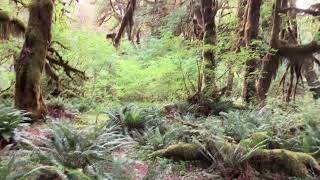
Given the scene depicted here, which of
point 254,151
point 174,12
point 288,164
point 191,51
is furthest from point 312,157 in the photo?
point 174,12

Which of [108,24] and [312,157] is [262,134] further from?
[108,24]

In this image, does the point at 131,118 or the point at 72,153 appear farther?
the point at 131,118

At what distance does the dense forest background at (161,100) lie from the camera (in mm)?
5836

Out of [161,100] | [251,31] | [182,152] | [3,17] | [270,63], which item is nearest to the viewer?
[182,152]

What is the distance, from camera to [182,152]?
21.5 feet

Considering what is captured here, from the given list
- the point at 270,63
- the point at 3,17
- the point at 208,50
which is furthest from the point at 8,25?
the point at 270,63

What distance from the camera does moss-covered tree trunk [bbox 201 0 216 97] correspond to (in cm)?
1271

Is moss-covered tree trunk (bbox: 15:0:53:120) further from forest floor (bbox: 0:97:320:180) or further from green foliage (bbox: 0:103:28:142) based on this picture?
green foliage (bbox: 0:103:28:142)

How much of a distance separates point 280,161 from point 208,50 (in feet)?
24.1

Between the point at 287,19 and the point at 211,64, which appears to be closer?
the point at 287,19

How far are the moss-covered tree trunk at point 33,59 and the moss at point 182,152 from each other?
3797mm

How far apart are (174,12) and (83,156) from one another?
45.4ft

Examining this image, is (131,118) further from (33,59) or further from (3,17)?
(3,17)

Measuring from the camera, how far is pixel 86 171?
16.4ft
